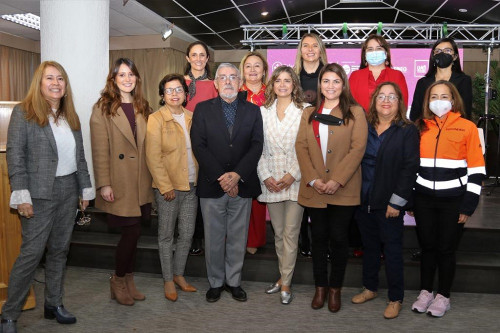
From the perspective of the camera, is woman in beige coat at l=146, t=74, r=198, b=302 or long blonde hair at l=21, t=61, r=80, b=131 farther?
woman in beige coat at l=146, t=74, r=198, b=302

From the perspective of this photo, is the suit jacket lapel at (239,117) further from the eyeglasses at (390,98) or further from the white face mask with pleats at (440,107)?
the white face mask with pleats at (440,107)

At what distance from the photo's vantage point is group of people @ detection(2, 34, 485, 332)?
293cm

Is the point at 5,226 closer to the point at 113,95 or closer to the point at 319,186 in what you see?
the point at 113,95

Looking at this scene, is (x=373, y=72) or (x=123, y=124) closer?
(x=123, y=124)

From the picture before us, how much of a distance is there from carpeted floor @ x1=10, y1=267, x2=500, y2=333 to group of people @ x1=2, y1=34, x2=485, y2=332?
0.09m

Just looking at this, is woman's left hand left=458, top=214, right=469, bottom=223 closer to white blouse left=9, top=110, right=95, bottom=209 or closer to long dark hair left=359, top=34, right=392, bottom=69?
long dark hair left=359, top=34, right=392, bottom=69

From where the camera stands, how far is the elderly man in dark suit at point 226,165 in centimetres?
326

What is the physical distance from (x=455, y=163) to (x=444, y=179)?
13 centimetres

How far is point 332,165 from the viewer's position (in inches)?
126

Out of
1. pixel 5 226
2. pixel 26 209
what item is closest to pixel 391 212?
pixel 26 209

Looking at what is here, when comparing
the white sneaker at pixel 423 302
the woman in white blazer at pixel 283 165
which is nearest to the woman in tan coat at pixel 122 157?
the woman in white blazer at pixel 283 165

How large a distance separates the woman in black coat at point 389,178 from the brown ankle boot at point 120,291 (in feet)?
5.81

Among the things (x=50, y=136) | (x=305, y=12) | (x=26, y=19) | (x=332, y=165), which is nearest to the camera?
(x=50, y=136)

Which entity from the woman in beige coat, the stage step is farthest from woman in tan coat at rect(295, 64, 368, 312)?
the woman in beige coat
